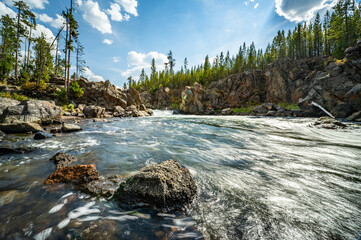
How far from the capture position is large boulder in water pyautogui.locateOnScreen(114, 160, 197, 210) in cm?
214

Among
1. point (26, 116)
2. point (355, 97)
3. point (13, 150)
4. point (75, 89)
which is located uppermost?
point (75, 89)

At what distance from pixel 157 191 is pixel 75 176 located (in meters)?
1.91

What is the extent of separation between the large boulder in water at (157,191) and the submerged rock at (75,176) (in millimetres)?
910

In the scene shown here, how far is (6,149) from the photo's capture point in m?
4.40

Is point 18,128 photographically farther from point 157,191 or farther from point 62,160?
point 157,191

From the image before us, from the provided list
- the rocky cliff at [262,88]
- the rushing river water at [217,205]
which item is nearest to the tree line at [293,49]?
the rocky cliff at [262,88]

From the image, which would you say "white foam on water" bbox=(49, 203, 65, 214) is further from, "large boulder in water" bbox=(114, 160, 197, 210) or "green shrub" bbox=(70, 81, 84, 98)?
"green shrub" bbox=(70, 81, 84, 98)

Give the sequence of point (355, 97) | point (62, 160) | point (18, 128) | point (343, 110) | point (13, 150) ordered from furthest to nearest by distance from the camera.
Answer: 1. point (343, 110)
2. point (355, 97)
3. point (18, 128)
4. point (13, 150)
5. point (62, 160)

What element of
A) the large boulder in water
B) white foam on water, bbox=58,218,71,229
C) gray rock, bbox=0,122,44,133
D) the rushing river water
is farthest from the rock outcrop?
the large boulder in water

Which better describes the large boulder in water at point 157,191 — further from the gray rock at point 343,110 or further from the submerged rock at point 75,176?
the gray rock at point 343,110

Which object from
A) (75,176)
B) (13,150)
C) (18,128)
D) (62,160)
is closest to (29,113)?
(18,128)

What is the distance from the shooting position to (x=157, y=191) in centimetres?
215

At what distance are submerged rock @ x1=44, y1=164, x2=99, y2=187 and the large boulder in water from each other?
0.91m

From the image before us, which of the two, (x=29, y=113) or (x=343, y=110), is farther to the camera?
(x=343, y=110)
